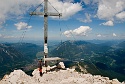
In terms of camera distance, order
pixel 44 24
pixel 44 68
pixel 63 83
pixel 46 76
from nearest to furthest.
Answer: pixel 63 83 < pixel 46 76 < pixel 44 24 < pixel 44 68

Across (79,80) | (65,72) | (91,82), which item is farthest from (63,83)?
(65,72)

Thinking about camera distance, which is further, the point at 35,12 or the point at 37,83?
the point at 35,12

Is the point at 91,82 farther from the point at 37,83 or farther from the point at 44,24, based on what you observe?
the point at 44,24

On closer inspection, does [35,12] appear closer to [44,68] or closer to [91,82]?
[44,68]

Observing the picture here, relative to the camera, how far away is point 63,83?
21.7m

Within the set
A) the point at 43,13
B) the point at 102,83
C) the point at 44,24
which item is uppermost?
the point at 43,13

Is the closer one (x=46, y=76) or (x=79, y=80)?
(x=79, y=80)

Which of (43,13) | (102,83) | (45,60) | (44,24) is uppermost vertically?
(43,13)

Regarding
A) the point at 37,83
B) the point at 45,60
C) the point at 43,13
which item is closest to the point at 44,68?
the point at 45,60

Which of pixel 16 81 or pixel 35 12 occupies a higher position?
pixel 35 12

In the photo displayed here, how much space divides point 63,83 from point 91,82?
3.98 meters

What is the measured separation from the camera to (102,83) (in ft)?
74.0

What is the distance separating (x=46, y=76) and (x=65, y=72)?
3.67 meters

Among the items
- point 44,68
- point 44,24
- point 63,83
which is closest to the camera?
point 63,83
